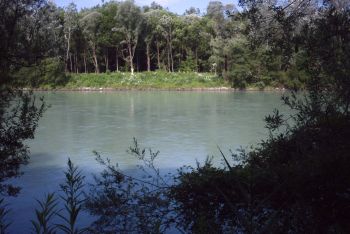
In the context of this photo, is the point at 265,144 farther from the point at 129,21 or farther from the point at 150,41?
the point at 150,41

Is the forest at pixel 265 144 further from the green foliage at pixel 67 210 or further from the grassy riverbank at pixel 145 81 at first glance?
the grassy riverbank at pixel 145 81

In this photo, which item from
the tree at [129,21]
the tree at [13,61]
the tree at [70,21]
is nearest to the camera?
the tree at [13,61]

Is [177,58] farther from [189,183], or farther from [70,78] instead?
[189,183]

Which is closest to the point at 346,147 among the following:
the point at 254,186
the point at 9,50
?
the point at 254,186

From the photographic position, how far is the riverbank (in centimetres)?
3131

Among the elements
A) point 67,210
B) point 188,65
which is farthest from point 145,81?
point 67,210

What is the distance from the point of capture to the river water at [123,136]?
22.9 feet

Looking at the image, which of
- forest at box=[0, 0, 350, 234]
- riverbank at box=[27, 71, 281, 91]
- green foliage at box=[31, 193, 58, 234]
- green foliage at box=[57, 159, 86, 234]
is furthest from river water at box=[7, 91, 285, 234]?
riverbank at box=[27, 71, 281, 91]

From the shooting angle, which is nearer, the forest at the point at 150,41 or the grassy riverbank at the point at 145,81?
the grassy riverbank at the point at 145,81

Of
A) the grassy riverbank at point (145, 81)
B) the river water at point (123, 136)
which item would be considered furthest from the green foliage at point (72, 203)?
the grassy riverbank at point (145, 81)

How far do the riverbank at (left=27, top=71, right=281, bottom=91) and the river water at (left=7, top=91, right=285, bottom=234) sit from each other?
1149cm

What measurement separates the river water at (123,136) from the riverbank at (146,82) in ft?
37.7

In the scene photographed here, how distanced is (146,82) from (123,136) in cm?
2109

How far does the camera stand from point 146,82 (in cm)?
3241
